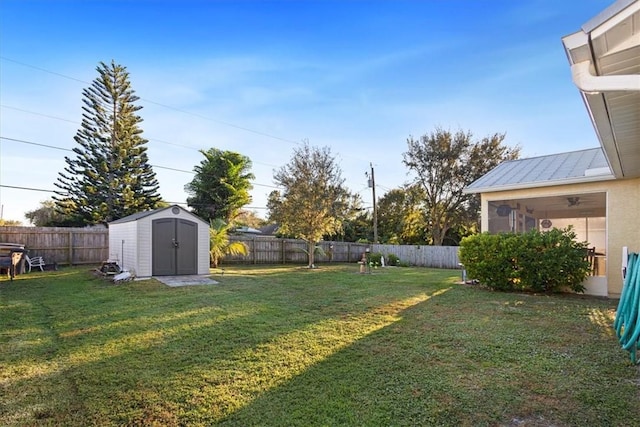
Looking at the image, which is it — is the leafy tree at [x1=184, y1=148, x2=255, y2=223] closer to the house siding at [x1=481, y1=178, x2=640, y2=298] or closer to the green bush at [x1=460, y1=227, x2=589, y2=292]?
the green bush at [x1=460, y1=227, x2=589, y2=292]

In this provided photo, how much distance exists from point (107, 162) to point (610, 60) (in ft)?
77.4

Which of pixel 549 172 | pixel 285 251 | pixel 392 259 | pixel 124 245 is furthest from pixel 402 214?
pixel 124 245

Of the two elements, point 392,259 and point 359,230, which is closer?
point 392,259

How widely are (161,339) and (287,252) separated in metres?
13.3

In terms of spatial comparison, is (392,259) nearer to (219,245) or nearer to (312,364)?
(219,245)

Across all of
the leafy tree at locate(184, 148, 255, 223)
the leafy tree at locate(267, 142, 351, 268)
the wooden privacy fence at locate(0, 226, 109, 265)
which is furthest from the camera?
the leafy tree at locate(184, 148, 255, 223)

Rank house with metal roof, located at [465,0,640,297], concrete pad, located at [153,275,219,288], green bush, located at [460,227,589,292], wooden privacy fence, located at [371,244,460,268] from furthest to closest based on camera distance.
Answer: wooden privacy fence, located at [371,244,460,268]
concrete pad, located at [153,275,219,288]
green bush, located at [460,227,589,292]
house with metal roof, located at [465,0,640,297]

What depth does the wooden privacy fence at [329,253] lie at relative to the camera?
1623cm

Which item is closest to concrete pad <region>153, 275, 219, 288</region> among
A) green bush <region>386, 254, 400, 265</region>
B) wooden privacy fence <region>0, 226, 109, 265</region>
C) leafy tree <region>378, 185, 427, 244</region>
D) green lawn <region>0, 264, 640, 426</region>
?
green lawn <region>0, 264, 640, 426</region>

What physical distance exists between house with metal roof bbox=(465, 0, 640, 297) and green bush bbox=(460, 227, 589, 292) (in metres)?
0.80

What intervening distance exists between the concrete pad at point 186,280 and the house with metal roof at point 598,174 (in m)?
7.48

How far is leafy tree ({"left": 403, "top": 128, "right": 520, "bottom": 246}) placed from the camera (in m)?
21.5

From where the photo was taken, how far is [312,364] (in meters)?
3.26

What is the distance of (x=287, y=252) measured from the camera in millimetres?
17344
